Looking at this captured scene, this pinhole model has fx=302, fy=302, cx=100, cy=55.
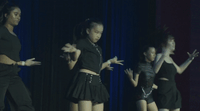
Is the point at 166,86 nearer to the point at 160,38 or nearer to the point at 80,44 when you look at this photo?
the point at 160,38

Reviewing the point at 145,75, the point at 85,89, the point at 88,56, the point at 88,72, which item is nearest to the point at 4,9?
the point at 88,56

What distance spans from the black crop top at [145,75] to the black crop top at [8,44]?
174 centimetres

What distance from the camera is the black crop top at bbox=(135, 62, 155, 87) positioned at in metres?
4.30

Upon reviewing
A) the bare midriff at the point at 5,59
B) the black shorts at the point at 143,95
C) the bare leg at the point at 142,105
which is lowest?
the bare leg at the point at 142,105

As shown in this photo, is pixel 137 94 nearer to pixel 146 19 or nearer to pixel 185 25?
pixel 146 19

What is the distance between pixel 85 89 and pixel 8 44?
3.42 ft

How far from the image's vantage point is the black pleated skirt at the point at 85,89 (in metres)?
3.27

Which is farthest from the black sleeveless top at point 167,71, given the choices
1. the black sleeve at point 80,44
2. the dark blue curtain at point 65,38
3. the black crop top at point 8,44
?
the black crop top at point 8,44

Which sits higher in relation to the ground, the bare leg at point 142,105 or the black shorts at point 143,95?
the black shorts at point 143,95

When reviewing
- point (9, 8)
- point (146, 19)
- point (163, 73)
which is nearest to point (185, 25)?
point (146, 19)

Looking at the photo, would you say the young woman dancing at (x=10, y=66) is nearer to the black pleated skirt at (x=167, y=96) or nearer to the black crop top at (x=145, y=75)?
the black crop top at (x=145, y=75)

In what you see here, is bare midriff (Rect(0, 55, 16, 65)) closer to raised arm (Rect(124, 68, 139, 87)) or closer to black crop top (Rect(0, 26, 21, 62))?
black crop top (Rect(0, 26, 21, 62))

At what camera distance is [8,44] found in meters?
3.48

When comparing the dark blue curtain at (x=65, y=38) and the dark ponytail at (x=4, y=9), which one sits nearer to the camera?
the dark ponytail at (x=4, y=9)
